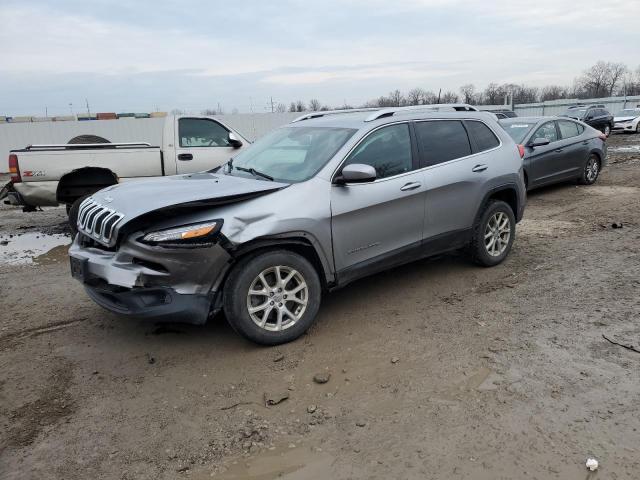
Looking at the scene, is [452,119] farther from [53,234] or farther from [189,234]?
[53,234]

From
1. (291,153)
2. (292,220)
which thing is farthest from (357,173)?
(291,153)

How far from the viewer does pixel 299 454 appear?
9.30ft

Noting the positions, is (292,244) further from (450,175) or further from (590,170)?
(590,170)

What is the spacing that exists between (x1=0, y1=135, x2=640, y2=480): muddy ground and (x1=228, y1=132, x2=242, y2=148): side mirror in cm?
406

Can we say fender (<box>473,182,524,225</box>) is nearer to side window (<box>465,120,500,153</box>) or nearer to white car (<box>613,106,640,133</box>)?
side window (<box>465,120,500,153</box>)

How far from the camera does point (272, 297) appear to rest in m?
3.97

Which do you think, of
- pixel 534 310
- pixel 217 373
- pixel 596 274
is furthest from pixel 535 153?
pixel 217 373

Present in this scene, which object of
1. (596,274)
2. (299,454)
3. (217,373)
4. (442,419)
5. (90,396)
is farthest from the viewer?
(596,274)

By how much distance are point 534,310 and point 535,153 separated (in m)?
6.11

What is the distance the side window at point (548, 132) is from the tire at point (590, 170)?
4.07 feet

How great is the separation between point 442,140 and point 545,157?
570cm

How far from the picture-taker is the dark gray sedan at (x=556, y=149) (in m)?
9.84

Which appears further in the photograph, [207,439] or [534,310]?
[534,310]

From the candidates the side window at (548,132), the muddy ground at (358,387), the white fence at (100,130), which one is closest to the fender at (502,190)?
the muddy ground at (358,387)
